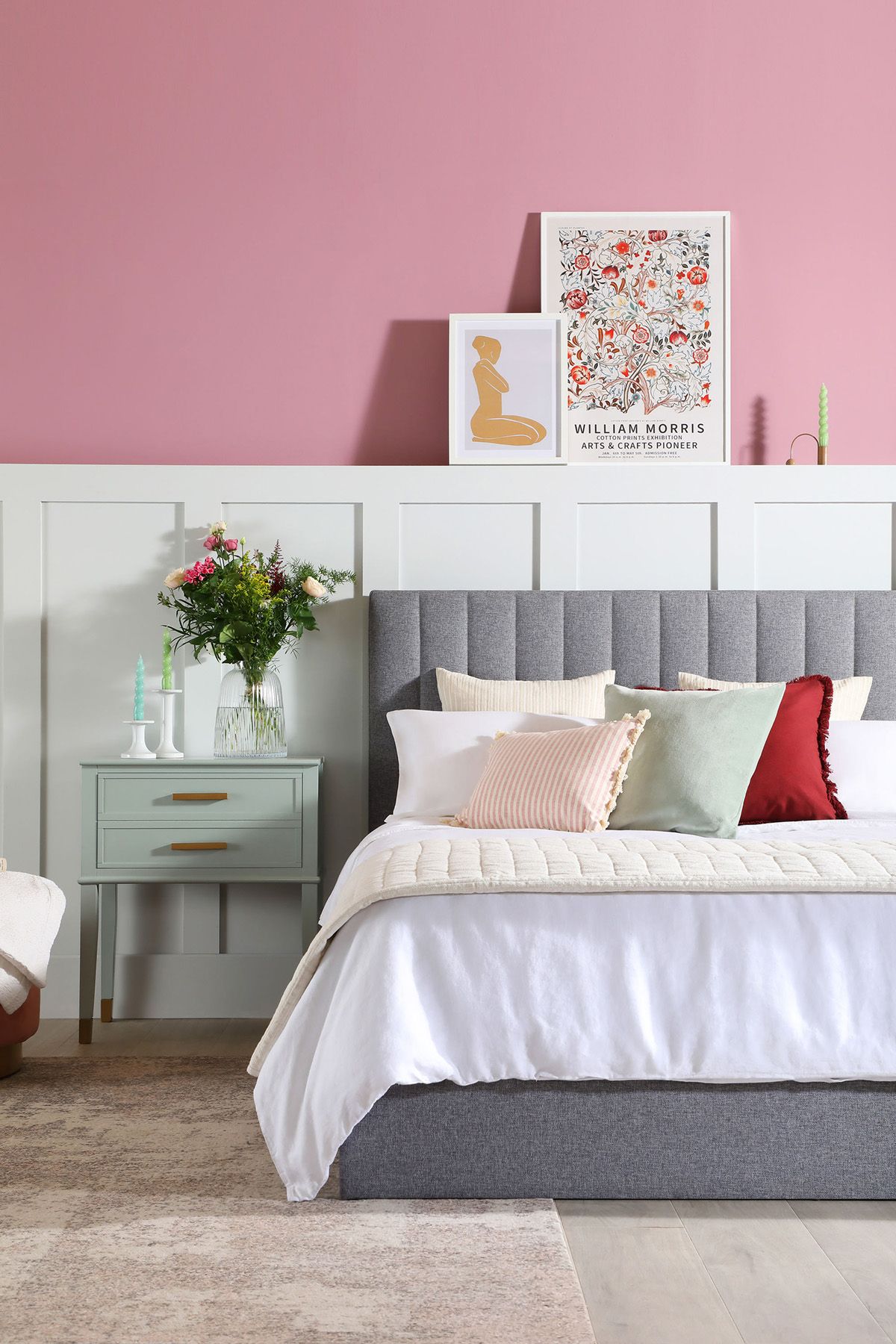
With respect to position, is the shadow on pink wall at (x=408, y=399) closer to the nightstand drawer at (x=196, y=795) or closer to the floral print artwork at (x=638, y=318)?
the floral print artwork at (x=638, y=318)

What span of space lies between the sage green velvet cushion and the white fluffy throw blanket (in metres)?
1.51

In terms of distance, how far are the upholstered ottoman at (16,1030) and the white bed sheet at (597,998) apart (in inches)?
44.8

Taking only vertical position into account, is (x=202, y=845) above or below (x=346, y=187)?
below

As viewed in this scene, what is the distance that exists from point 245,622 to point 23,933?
3.79 ft

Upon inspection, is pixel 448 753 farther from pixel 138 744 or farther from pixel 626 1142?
pixel 626 1142

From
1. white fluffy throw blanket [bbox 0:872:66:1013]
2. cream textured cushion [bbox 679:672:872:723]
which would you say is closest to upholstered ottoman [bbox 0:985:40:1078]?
white fluffy throw blanket [bbox 0:872:66:1013]

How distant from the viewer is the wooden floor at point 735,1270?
65.6 inches

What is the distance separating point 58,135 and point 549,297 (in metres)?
1.77

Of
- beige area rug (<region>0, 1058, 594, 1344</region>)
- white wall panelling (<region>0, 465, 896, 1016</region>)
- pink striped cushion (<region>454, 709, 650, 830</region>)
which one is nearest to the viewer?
beige area rug (<region>0, 1058, 594, 1344</region>)

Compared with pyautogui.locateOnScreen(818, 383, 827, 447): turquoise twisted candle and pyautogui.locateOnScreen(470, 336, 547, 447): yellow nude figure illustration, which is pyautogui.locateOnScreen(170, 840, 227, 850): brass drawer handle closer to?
pyautogui.locateOnScreen(470, 336, 547, 447): yellow nude figure illustration

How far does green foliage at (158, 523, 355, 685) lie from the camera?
356 cm

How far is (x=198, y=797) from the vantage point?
3.39 meters

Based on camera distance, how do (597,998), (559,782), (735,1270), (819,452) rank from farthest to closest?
(819,452)
(559,782)
(597,998)
(735,1270)

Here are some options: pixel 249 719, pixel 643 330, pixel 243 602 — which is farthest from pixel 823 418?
pixel 249 719
